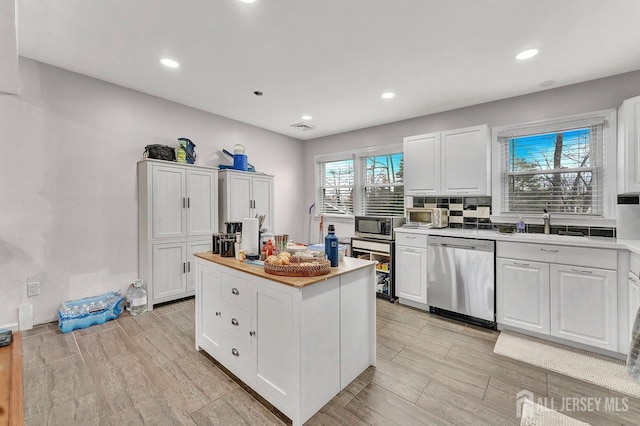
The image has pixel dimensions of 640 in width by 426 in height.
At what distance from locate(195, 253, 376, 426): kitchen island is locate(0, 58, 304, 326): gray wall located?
1813 mm

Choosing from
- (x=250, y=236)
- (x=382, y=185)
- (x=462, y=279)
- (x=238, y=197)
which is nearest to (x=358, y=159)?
(x=382, y=185)

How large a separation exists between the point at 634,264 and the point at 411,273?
77.3 inches

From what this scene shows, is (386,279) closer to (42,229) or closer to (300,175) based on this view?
(300,175)

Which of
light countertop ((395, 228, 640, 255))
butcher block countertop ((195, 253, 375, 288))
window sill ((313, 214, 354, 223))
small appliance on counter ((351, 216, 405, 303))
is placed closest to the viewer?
butcher block countertop ((195, 253, 375, 288))

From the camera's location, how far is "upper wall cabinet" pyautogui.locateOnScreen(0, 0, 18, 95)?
74 cm

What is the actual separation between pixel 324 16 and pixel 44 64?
3.01 m

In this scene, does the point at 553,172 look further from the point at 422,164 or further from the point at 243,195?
the point at 243,195

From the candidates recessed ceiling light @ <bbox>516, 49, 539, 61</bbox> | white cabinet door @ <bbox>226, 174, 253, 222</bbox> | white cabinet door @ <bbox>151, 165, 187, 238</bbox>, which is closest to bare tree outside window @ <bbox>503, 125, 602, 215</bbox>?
recessed ceiling light @ <bbox>516, 49, 539, 61</bbox>

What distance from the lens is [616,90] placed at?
9.41ft

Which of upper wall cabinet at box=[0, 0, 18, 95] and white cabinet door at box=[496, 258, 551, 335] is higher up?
upper wall cabinet at box=[0, 0, 18, 95]

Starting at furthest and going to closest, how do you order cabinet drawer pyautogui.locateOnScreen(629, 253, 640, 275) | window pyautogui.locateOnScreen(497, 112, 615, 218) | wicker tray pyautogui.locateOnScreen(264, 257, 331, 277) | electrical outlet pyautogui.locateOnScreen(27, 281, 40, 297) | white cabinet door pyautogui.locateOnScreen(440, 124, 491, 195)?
1. white cabinet door pyautogui.locateOnScreen(440, 124, 491, 195)
2. window pyautogui.locateOnScreen(497, 112, 615, 218)
3. electrical outlet pyautogui.locateOnScreen(27, 281, 40, 297)
4. cabinet drawer pyautogui.locateOnScreen(629, 253, 640, 275)
5. wicker tray pyautogui.locateOnScreen(264, 257, 331, 277)

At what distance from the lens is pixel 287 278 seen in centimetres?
172

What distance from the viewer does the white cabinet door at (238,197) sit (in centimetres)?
421

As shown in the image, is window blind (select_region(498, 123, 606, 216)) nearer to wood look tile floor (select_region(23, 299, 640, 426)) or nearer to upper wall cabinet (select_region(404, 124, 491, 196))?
upper wall cabinet (select_region(404, 124, 491, 196))
